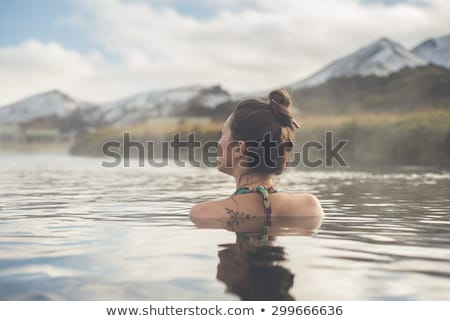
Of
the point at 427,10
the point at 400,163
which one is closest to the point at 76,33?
the point at 427,10

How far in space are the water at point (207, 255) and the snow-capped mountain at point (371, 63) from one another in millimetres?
27223

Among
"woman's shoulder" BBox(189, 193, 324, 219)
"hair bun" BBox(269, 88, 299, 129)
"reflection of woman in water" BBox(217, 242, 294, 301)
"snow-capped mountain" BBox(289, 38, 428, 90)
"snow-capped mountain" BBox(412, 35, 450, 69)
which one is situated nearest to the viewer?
"reflection of woman in water" BBox(217, 242, 294, 301)

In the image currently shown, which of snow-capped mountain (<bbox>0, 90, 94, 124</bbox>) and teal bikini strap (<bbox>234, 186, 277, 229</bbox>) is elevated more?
snow-capped mountain (<bbox>0, 90, 94, 124</bbox>)

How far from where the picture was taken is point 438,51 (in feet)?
82.8

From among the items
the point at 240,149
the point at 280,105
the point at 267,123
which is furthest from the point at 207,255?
the point at 280,105

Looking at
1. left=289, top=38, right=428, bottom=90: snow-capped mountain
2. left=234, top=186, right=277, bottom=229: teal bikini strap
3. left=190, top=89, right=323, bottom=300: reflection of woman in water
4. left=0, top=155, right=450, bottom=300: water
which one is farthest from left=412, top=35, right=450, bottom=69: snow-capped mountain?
left=234, top=186, right=277, bottom=229: teal bikini strap

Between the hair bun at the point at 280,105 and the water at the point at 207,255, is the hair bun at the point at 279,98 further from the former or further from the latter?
the water at the point at 207,255

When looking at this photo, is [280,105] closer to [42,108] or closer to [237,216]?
[237,216]

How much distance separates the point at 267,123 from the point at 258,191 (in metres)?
0.55

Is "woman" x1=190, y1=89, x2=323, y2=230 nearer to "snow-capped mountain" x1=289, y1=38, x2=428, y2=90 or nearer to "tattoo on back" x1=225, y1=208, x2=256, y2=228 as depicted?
"tattoo on back" x1=225, y1=208, x2=256, y2=228

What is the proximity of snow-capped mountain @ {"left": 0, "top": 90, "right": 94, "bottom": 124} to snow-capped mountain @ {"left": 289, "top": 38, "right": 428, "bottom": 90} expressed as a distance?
1655 cm

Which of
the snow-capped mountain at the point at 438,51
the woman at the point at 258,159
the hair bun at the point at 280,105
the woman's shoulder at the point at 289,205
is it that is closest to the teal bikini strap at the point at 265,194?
the woman at the point at 258,159

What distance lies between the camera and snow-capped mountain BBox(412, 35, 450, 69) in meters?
24.2

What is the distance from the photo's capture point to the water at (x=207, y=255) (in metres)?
2.73
